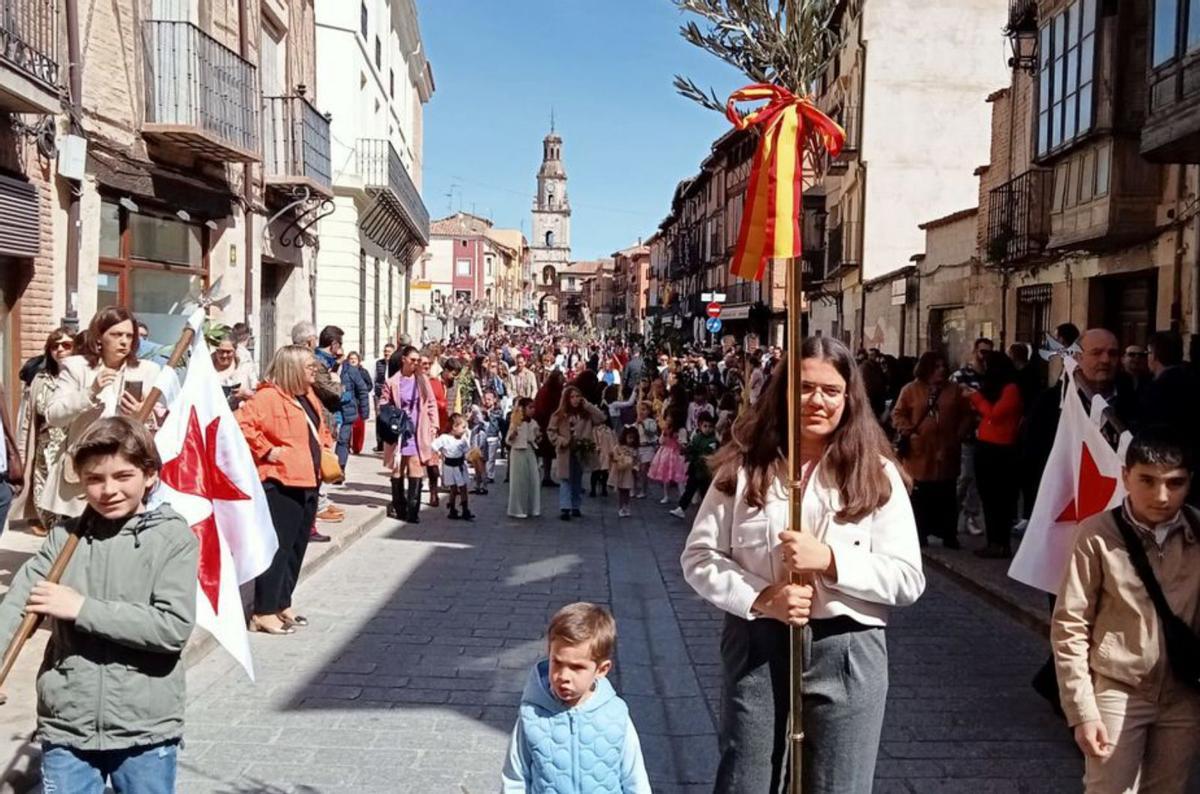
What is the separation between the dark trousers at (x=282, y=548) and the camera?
741 centimetres

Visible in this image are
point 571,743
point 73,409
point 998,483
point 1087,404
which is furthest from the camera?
point 998,483

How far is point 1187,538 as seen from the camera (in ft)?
11.9

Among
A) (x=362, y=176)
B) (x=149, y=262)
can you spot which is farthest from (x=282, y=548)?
(x=362, y=176)

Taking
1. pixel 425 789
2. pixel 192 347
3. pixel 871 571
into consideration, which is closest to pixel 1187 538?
pixel 871 571

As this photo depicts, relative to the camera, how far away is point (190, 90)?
1347 centimetres

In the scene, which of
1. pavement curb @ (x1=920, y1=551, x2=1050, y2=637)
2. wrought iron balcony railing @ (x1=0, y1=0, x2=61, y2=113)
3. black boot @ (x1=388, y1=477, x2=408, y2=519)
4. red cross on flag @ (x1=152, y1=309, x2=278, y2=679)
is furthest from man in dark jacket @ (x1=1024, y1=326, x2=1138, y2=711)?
wrought iron balcony railing @ (x1=0, y1=0, x2=61, y2=113)

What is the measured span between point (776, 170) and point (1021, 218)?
589 inches

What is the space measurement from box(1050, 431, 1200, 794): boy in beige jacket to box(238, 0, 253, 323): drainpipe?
47.4 ft

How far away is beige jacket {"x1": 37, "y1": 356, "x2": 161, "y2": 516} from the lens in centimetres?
632

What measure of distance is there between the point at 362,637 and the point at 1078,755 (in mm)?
4401

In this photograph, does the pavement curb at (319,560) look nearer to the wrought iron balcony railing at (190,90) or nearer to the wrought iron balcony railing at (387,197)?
the wrought iron balcony railing at (190,90)

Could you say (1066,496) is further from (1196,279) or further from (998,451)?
(1196,279)

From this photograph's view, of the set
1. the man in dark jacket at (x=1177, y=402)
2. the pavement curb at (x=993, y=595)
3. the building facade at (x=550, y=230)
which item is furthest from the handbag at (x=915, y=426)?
the building facade at (x=550, y=230)

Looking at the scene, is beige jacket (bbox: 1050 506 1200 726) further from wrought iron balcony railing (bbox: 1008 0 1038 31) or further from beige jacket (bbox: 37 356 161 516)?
wrought iron balcony railing (bbox: 1008 0 1038 31)
